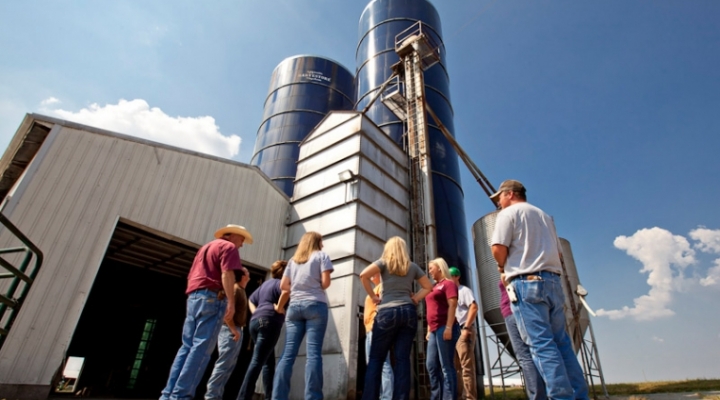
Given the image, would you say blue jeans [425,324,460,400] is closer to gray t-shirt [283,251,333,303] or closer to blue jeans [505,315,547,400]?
blue jeans [505,315,547,400]

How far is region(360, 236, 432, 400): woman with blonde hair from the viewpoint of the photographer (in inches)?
117

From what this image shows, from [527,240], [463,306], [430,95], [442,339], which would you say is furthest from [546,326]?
[430,95]

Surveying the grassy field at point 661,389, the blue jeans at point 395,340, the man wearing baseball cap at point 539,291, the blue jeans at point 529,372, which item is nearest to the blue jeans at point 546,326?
the man wearing baseball cap at point 539,291

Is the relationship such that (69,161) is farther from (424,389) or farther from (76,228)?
(424,389)

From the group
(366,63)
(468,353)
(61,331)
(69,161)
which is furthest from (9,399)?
(366,63)

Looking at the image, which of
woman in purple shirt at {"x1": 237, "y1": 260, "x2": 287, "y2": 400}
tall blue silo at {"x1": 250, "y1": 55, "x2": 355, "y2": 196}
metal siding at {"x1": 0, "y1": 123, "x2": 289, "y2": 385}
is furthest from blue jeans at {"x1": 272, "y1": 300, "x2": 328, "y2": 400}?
tall blue silo at {"x1": 250, "y1": 55, "x2": 355, "y2": 196}

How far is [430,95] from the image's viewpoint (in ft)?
43.8

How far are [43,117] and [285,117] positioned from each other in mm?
12852

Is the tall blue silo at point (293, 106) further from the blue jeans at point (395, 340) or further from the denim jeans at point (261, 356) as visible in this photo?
the blue jeans at point (395, 340)

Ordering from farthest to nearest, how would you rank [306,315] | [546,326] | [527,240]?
[306,315], [527,240], [546,326]

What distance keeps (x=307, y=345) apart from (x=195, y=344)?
0.89 m

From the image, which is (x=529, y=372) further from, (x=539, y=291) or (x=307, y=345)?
(x=307, y=345)

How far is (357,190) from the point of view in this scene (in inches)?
349

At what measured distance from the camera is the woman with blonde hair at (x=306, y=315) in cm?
310
